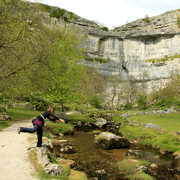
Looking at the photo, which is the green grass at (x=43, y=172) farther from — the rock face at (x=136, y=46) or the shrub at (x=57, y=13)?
the shrub at (x=57, y=13)

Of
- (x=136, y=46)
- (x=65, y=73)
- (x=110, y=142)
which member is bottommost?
(x=110, y=142)

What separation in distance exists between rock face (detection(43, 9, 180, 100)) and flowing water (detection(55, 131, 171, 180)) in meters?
64.8

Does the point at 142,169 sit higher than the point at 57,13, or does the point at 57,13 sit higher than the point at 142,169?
the point at 57,13

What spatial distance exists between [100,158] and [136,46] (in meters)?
79.9

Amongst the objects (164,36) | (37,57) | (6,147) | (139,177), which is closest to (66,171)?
(139,177)

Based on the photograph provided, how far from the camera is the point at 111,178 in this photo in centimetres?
814

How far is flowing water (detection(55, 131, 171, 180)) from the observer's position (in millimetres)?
8867

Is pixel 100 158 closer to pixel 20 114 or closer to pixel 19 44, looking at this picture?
pixel 19 44

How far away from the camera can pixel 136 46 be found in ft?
271

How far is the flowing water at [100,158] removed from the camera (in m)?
8.87

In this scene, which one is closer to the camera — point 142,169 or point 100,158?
point 142,169

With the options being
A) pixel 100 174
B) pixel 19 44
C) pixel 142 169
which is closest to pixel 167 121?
pixel 142 169

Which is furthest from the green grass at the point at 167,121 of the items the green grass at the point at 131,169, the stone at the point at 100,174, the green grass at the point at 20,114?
the green grass at the point at 20,114

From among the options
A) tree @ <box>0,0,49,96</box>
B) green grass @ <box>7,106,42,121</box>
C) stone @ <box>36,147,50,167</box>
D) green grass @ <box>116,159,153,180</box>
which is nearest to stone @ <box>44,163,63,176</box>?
stone @ <box>36,147,50,167</box>
